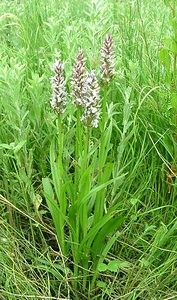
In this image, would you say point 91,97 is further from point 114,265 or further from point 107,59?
point 114,265

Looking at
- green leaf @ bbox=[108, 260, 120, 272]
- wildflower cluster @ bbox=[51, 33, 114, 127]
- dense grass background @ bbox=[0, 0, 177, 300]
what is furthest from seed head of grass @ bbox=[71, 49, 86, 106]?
green leaf @ bbox=[108, 260, 120, 272]

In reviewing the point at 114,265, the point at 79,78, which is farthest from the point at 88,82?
the point at 114,265

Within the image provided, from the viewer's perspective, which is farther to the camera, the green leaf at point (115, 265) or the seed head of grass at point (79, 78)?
the green leaf at point (115, 265)

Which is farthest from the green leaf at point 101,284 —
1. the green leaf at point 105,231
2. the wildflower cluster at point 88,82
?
the wildflower cluster at point 88,82

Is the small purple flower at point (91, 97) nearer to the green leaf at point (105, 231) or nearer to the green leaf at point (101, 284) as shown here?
the green leaf at point (105, 231)

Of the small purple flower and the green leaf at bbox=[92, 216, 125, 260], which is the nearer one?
the small purple flower

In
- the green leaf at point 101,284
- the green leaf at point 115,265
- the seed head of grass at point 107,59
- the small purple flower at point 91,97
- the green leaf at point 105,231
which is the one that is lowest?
the green leaf at point 101,284

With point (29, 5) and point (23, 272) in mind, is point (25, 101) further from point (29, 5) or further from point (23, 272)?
point (29, 5)

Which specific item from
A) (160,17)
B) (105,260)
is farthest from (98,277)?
(160,17)

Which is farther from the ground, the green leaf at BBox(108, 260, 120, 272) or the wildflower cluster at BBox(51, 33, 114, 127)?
the wildflower cluster at BBox(51, 33, 114, 127)

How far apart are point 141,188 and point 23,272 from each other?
2.10 feet

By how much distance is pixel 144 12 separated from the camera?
3486 millimetres

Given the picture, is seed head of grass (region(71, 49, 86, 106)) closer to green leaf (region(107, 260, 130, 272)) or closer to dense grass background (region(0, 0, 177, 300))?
dense grass background (region(0, 0, 177, 300))

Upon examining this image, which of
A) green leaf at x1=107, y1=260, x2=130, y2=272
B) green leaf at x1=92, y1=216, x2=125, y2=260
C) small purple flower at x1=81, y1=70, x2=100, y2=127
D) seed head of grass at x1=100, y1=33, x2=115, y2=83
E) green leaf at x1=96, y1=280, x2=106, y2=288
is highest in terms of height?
seed head of grass at x1=100, y1=33, x2=115, y2=83
